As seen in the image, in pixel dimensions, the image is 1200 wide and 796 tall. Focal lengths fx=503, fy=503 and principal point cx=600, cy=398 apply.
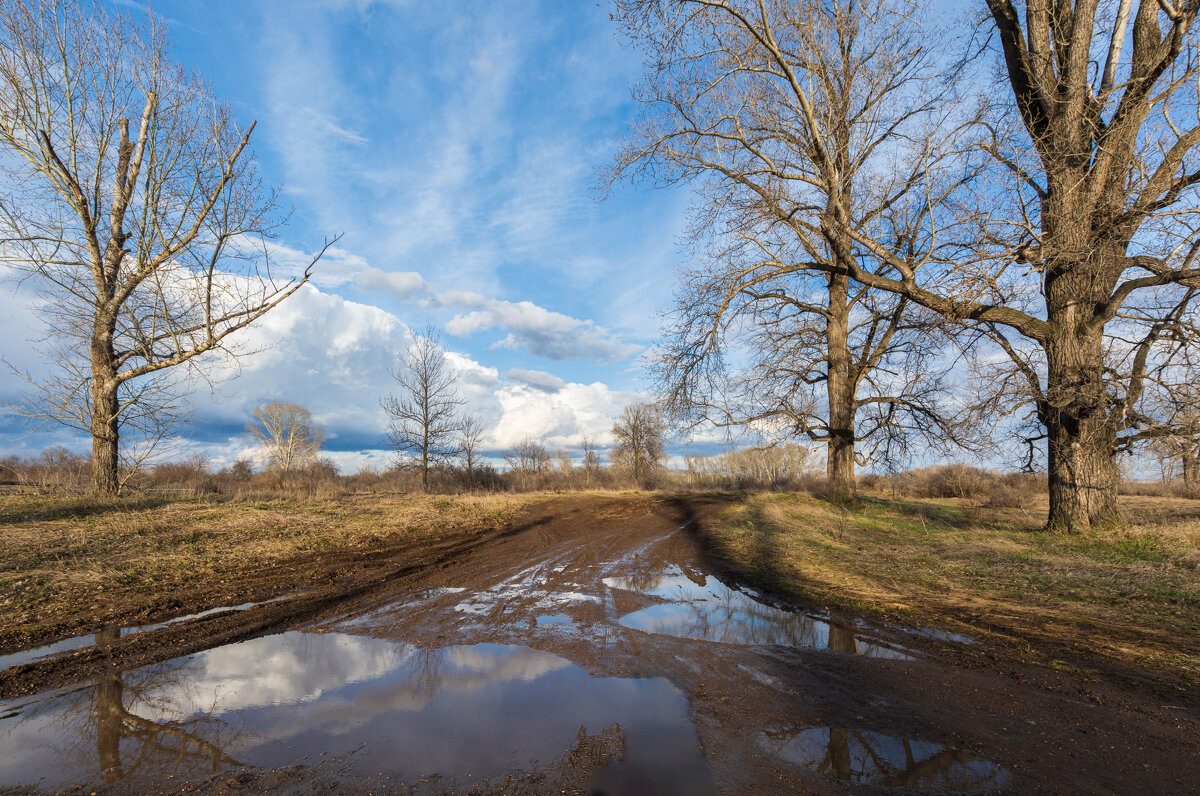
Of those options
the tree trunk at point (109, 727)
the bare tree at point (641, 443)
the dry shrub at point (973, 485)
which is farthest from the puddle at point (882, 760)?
the bare tree at point (641, 443)

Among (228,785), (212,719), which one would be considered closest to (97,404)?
(212,719)

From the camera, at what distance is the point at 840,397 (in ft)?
51.3

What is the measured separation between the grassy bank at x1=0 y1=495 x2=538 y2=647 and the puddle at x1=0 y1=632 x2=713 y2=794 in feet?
7.33

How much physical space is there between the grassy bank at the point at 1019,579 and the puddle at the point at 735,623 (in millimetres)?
853

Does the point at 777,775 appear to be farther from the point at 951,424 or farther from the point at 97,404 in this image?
the point at 97,404

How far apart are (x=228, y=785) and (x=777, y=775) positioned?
295 cm

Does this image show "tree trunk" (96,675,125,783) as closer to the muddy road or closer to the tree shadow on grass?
the muddy road

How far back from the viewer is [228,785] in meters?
2.67

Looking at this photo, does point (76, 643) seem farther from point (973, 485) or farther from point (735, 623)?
point (973, 485)

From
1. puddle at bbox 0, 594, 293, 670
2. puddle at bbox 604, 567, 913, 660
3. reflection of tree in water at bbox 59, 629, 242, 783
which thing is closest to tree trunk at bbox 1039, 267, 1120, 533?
puddle at bbox 604, 567, 913, 660

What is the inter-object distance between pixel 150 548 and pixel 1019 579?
40.8ft

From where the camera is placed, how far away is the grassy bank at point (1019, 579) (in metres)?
4.68

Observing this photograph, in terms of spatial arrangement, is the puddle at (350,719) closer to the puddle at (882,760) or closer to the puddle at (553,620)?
the puddle at (882,760)

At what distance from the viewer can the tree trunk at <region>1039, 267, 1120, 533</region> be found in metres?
9.02
